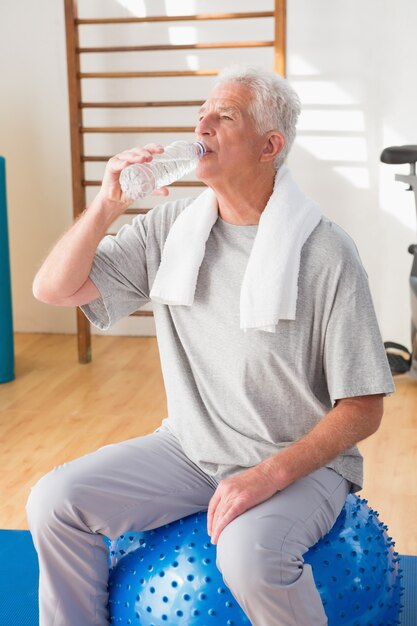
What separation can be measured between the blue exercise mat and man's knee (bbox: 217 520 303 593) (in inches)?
97.1

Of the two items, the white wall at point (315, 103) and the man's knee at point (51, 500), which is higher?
the white wall at point (315, 103)

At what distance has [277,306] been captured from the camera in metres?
1.74

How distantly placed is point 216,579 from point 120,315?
570mm

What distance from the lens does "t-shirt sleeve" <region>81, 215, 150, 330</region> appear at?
1901 mm

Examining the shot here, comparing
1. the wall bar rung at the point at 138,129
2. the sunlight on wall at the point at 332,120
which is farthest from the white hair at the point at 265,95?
the sunlight on wall at the point at 332,120

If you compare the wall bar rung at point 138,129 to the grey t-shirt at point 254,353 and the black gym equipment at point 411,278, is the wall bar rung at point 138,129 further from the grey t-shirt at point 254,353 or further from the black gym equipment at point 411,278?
the grey t-shirt at point 254,353

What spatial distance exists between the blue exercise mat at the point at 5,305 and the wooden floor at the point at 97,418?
0.08 metres

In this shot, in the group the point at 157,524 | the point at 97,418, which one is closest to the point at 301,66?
the point at 97,418

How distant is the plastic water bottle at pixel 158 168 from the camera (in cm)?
174

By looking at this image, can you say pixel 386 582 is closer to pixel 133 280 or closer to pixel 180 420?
pixel 180 420

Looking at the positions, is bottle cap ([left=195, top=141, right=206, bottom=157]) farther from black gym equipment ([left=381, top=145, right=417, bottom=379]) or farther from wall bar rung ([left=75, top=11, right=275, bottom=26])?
wall bar rung ([left=75, top=11, right=275, bottom=26])

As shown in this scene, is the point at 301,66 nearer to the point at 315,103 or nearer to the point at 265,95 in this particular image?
the point at 315,103

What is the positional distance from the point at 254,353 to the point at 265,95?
48cm

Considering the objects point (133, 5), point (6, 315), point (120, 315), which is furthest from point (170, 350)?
point (133, 5)
